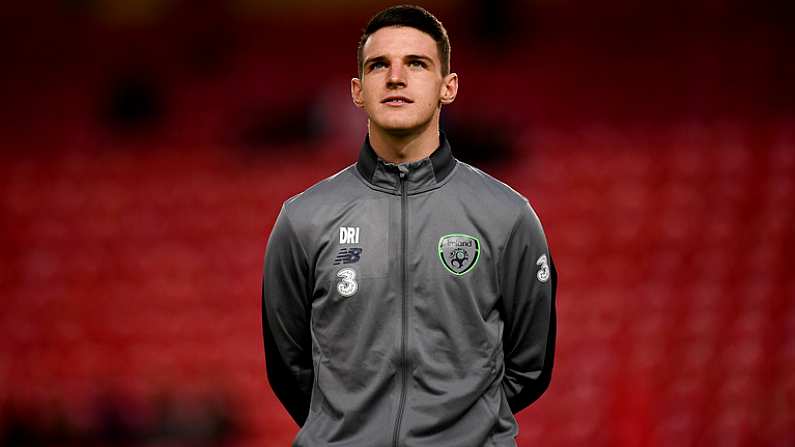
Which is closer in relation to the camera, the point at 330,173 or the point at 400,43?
the point at 400,43

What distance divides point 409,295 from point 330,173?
2519mm

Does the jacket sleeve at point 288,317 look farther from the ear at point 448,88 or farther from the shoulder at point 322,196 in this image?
the ear at point 448,88

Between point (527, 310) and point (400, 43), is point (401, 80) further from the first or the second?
point (527, 310)

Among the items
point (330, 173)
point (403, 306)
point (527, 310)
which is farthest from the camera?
point (330, 173)

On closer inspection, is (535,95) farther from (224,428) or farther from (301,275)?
(301,275)

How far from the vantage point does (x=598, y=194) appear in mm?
3721

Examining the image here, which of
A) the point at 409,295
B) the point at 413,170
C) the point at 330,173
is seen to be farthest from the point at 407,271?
the point at 330,173

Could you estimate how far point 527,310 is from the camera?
1.39 meters

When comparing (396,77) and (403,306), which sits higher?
(396,77)

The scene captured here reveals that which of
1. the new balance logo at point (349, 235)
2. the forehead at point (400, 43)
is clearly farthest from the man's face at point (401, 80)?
the new balance logo at point (349, 235)

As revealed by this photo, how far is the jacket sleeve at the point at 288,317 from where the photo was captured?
1.37 metres

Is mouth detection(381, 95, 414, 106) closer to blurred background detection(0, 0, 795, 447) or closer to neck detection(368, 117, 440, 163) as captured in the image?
neck detection(368, 117, 440, 163)

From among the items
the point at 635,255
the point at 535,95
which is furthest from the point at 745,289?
the point at 535,95

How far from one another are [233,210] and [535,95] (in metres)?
1.16
